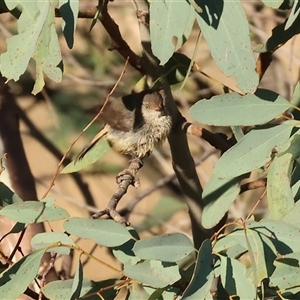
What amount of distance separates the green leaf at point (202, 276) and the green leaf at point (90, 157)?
2.74 feet

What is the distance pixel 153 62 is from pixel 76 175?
1866mm

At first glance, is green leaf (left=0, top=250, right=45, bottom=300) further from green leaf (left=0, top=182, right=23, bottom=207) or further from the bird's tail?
the bird's tail

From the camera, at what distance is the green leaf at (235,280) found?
1.15m

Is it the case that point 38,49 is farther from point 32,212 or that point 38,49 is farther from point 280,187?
point 280,187

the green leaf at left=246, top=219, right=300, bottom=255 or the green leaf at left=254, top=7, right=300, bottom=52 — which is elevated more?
the green leaf at left=254, top=7, right=300, bottom=52

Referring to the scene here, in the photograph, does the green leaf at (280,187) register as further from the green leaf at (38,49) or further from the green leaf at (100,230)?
the green leaf at (38,49)

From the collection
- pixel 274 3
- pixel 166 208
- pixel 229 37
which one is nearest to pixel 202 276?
pixel 229 37

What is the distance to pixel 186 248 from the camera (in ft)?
3.92

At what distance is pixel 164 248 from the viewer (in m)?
1.17

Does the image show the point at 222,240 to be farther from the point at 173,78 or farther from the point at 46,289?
the point at 173,78

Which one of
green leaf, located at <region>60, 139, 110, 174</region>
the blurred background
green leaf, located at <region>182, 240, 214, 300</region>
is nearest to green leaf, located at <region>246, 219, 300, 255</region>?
green leaf, located at <region>182, 240, 214, 300</region>

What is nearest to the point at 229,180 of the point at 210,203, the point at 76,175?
the point at 210,203

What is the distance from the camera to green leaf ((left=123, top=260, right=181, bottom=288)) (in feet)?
3.92

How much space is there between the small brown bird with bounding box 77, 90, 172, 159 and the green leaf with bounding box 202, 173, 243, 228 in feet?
3.22
